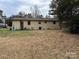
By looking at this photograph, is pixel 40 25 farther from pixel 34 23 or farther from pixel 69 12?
pixel 69 12

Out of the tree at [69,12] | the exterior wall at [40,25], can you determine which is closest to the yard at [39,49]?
the tree at [69,12]

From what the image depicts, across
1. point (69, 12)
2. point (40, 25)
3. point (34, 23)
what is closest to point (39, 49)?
point (69, 12)

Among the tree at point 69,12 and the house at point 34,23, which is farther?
the house at point 34,23

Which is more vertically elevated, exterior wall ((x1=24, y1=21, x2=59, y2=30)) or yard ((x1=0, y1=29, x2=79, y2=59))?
yard ((x1=0, y1=29, x2=79, y2=59))

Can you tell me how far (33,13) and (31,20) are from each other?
3481 cm

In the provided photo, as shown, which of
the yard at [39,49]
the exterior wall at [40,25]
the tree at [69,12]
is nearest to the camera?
the yard at [39,49]

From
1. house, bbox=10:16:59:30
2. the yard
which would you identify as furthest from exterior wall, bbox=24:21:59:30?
the yard

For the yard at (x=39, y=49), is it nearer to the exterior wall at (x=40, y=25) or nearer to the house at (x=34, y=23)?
the exterior wall at (x=40, y=25)

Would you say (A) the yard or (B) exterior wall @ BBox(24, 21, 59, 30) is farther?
(B) exterior wall @ BBox(24, 21, 59, 30)

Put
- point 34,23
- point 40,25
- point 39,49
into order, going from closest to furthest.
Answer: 1. point 39,49
2. point 40,25
3. point 34,23

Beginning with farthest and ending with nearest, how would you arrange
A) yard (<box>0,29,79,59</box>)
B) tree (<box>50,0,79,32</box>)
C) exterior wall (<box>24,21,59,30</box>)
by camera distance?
1. exterior wall (<box>24,21,59,30</box>)
2. tree (<box>50,0,79,32</box>)
3. yard (<box>0,29,79,59</box>)

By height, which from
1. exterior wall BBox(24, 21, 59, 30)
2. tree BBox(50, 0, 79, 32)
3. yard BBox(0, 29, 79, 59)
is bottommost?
exterior wall BBox(24, 21, 59, 30)

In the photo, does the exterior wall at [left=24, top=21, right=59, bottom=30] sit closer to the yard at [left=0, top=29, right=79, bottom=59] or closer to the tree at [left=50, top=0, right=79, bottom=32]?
the tree at [left=50, top=0, right=79, bottom=32]

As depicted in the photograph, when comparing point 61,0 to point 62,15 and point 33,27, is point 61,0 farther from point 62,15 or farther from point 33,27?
point 33,27
